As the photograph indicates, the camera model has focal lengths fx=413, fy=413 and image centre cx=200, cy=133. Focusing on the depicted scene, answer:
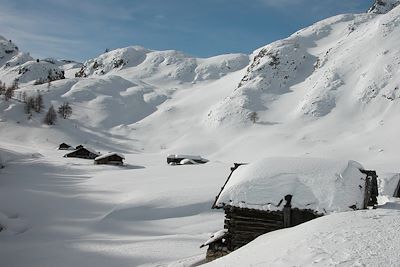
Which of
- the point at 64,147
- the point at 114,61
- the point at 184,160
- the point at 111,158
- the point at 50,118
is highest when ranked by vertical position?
the point at 114,61

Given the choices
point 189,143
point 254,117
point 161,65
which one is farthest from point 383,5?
point 189,143

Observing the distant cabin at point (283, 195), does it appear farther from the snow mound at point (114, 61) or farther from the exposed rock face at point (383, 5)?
the snow mound at point (114, 61)

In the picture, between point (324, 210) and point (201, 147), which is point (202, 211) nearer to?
point (324, 210)

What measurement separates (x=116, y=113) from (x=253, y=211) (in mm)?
103806

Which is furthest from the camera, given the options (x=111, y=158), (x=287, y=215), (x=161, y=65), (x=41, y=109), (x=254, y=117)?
(x=161, y=65)

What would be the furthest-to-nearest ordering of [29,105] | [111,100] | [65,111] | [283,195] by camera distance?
[111,100], [65,111], [29,105], [283,195]

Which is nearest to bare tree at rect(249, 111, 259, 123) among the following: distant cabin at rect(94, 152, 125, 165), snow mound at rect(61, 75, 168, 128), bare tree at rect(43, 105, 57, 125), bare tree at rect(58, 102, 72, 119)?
snow mound at rect(61, 75, 168, 128)

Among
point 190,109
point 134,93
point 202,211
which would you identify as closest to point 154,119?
point 190,109

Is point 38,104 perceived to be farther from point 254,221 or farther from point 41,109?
point 254,221

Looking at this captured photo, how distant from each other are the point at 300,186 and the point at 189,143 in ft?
230

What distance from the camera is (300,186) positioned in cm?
1548

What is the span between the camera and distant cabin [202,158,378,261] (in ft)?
49.3

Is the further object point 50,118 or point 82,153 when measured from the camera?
point 50,118

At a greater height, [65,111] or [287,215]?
[65,111]
